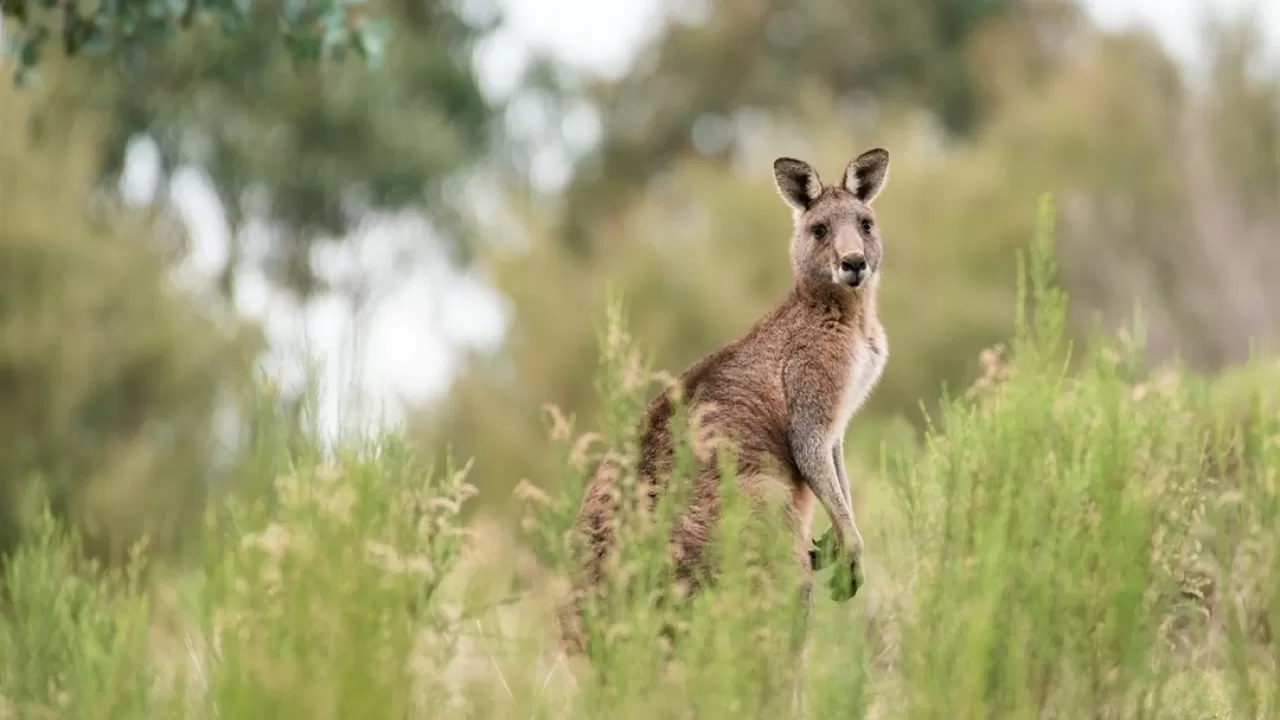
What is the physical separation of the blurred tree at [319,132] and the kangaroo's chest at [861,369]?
22592 millimetres

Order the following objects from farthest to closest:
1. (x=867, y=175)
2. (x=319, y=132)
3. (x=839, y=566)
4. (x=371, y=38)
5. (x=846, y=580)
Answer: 1. (x=319, y=132)
2. (x=371, y=38)
3. (x=867, y=175)
4. (x=839, y=566)
5. (x=846, y=580)

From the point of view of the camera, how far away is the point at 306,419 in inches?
200

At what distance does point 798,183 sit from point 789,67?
3899 centimetres

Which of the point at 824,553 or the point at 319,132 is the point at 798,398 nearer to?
the point at 824,553

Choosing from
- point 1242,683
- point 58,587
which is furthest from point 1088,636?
point 58,587

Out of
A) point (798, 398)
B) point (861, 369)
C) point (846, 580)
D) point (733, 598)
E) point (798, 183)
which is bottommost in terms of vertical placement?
point (733, 598)

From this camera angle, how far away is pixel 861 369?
733 cm

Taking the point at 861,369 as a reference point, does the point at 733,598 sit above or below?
below

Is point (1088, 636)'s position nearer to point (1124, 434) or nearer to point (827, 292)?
point (1124, 434)

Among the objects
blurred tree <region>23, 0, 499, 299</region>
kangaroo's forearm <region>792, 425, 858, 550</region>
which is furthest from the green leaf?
blurred tree <region>23, 0, 499, 299</region>

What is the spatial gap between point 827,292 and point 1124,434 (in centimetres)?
200

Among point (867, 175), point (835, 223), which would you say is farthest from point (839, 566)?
point (867, 175)

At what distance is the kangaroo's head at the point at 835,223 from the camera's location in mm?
7266

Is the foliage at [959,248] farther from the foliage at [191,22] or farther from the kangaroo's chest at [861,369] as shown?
the kangaroo's chest at [861,369]
